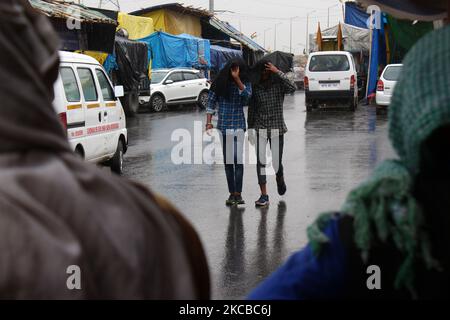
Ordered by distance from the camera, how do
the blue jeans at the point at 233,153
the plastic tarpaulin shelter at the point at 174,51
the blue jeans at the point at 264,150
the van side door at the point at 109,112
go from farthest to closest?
the plastic tarpaulin shelter at the point at 174,51, the van side door at the point at 109,112, the blue jeans at the point at 264,150, the blue jeans at the point at 233,153

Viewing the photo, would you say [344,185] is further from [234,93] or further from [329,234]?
[329,234]

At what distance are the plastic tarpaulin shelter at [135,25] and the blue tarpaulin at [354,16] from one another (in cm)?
887

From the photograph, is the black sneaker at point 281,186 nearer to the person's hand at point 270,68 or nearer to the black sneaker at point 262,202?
the black sneaker at point 262,202

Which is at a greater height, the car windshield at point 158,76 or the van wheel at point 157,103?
the car windshield at point 158,76

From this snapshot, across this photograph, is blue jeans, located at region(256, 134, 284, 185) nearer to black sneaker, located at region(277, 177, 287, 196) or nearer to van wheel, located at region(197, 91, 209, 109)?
black sneaker, located at region(277, 177, 287, 196)

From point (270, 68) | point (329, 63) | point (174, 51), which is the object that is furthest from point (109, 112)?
point (174, 51)

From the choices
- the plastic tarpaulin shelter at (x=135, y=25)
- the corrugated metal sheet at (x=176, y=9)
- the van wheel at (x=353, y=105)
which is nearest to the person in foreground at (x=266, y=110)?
the van wheel at (x=353, y=105)

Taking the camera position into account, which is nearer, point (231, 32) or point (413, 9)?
point (413, 9)

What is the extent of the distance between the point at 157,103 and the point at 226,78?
17090mm

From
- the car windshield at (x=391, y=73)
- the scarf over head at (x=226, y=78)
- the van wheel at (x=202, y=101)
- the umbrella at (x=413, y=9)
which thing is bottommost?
the van wheel at (x=202, y=101)

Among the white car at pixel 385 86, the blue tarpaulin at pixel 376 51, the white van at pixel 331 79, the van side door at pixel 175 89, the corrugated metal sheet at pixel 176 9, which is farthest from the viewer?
the corrugated metal sheet at pixel 176 9

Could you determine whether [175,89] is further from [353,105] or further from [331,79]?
[353,105]

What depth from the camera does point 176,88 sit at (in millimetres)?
25281

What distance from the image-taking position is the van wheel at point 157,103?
24.3m
